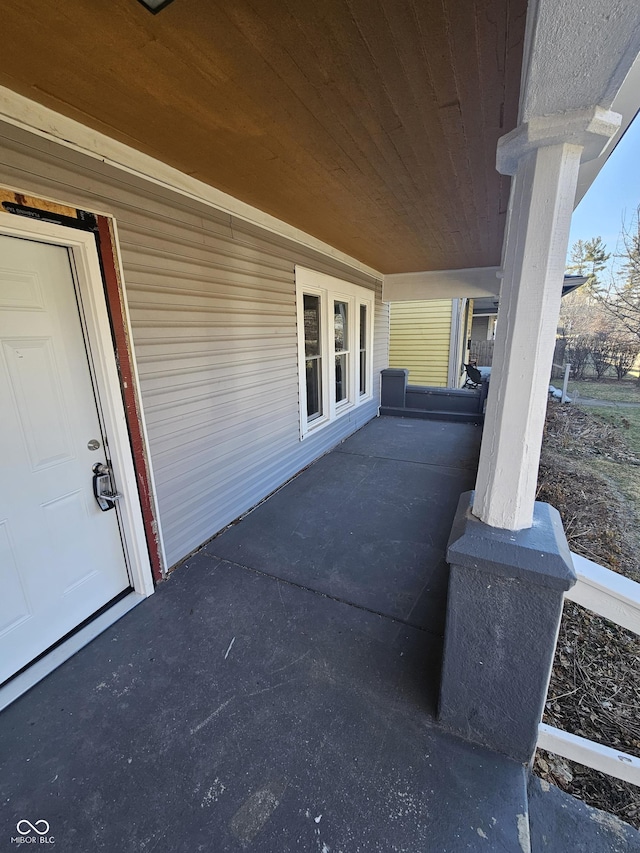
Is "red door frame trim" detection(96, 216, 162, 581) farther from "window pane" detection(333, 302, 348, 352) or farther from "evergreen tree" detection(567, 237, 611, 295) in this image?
"evergreen tree" detection(567, 237, 611, 295)

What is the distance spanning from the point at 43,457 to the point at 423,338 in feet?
28.4

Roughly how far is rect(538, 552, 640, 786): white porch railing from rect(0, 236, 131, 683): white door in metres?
2.30

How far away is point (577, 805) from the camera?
3.95ft

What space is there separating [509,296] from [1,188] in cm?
206

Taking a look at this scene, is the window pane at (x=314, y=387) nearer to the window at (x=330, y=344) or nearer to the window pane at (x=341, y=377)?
the window at (x=330, y=344)

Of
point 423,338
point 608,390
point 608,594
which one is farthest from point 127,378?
point 608,390

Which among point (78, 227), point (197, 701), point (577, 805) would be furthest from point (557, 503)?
point (78, 227)

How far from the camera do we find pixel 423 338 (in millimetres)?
8992

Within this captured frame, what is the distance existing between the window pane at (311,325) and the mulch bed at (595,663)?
9.88 feet

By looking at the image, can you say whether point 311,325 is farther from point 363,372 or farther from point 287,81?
point 287,81

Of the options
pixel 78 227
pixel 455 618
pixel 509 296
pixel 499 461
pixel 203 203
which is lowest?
pixel 455 618

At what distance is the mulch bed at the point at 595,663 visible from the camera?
1525 mm

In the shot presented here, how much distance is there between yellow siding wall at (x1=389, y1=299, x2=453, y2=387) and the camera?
8.71 m

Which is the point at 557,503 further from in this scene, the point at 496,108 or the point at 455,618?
the point at 496,108
